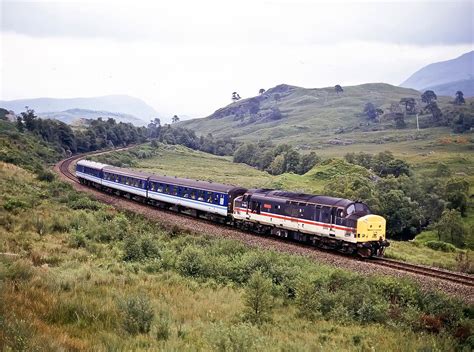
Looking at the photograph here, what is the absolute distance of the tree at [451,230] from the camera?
5234 cm

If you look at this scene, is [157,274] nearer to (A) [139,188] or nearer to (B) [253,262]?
(B) [253,262]

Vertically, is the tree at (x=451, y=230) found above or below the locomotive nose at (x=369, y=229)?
below

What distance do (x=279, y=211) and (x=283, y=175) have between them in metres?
58.0

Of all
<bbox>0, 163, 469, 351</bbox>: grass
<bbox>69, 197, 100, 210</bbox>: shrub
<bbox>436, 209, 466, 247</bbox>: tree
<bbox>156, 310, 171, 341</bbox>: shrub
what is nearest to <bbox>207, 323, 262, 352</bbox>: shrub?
<bbox>0, 163, 469, 351</bbox>: grass

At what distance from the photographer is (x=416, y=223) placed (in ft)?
197

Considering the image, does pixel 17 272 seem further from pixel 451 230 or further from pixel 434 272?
pixel 451 230

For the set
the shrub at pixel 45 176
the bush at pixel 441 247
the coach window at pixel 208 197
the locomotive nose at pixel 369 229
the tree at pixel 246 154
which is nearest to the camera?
the locomotive nose at pixel 369 229

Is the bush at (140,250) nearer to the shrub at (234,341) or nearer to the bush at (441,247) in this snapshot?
the shrub at (234,341)

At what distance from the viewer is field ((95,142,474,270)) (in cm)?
4110

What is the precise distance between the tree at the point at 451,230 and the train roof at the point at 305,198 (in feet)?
88.7

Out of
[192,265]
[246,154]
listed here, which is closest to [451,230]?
[192,265]

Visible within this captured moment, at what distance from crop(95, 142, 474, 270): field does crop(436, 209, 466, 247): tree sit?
916 millimetres

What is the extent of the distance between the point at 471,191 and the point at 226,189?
170 feet

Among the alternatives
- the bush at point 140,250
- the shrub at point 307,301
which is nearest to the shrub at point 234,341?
the shrub at point 307,301
